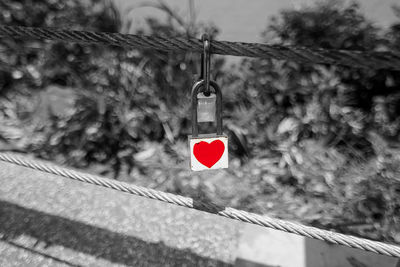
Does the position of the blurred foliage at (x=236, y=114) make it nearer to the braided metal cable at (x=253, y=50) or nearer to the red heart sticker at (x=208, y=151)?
the red heart sticker at (x=208, y=151)

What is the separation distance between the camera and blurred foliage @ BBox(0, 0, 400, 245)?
224 centimetres

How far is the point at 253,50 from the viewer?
87 cm

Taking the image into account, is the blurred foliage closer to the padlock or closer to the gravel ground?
the gravel ground

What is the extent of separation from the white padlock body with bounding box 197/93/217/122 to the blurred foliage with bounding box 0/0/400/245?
1.52 metres

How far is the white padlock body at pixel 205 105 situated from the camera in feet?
3.01

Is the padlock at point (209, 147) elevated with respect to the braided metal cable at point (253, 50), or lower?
lower

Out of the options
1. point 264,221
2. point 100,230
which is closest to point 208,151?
point 264,221

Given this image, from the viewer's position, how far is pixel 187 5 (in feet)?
9.05

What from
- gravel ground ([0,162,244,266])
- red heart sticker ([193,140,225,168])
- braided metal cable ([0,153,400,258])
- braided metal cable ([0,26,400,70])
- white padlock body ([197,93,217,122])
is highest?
braided metal cable ([0,26,400,70])

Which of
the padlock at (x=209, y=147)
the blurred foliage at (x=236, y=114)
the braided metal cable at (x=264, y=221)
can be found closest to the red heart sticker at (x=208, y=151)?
the padlock at (x=209, y=147)

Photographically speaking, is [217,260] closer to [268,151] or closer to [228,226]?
[228,226]

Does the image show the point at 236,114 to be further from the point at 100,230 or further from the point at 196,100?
the point at 196,100

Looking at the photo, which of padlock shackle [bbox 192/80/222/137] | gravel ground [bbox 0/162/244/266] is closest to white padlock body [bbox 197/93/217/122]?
padlock shackle [bbox 192/80/222/137]

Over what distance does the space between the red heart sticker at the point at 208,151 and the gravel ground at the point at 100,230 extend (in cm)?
111
